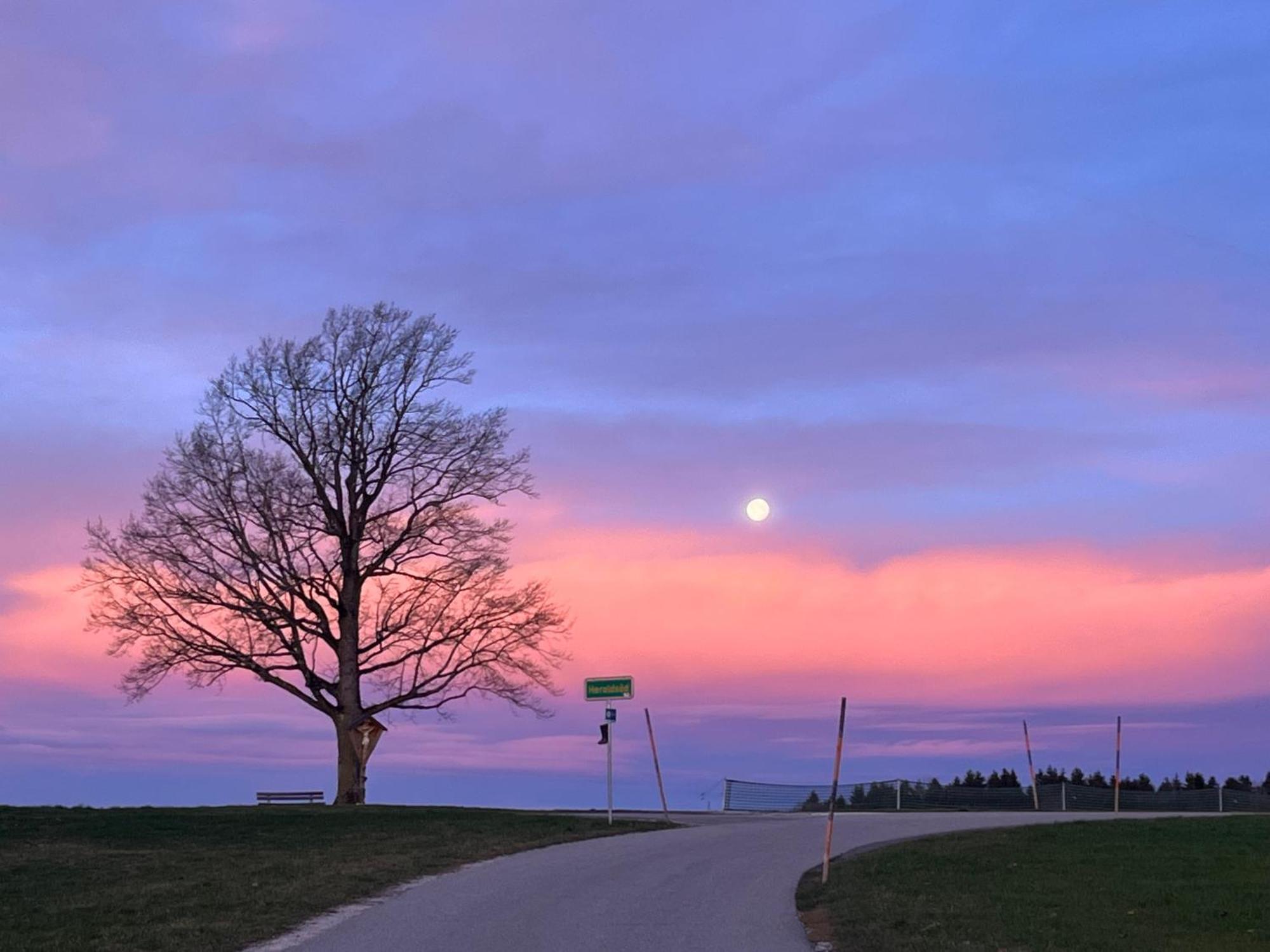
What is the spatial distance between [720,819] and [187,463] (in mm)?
17995

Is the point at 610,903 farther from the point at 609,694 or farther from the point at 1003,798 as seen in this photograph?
the point at 1003,798

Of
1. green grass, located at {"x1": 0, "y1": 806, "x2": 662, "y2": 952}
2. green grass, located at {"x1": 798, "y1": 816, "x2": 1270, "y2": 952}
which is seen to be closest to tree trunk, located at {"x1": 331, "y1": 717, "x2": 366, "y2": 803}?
green grass, located at {"x1": 0, "y1": 806, "x2": 662, "y2": 952}

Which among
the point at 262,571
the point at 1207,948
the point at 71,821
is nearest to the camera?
the point at 1207,948

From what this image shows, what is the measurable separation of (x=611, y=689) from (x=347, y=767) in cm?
1144

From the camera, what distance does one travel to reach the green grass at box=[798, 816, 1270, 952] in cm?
1410

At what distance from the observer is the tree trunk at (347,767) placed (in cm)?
3994

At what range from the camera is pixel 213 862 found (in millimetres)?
22250

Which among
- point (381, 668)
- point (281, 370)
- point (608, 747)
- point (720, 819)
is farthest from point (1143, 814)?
point (281, 370)

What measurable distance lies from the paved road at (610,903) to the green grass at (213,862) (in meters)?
1.00

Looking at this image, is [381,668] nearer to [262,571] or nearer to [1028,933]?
[262,571]

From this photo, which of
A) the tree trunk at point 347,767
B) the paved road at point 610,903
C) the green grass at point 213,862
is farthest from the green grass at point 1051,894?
the tree trunk at point 347,767

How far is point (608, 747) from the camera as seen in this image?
32344 mm

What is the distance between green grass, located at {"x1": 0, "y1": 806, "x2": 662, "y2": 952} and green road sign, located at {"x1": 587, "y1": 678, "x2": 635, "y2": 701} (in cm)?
284

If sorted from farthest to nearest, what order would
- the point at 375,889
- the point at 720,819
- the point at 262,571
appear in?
1. the point at 262,571
2. the point at 720,819
3. the point at 375,889
